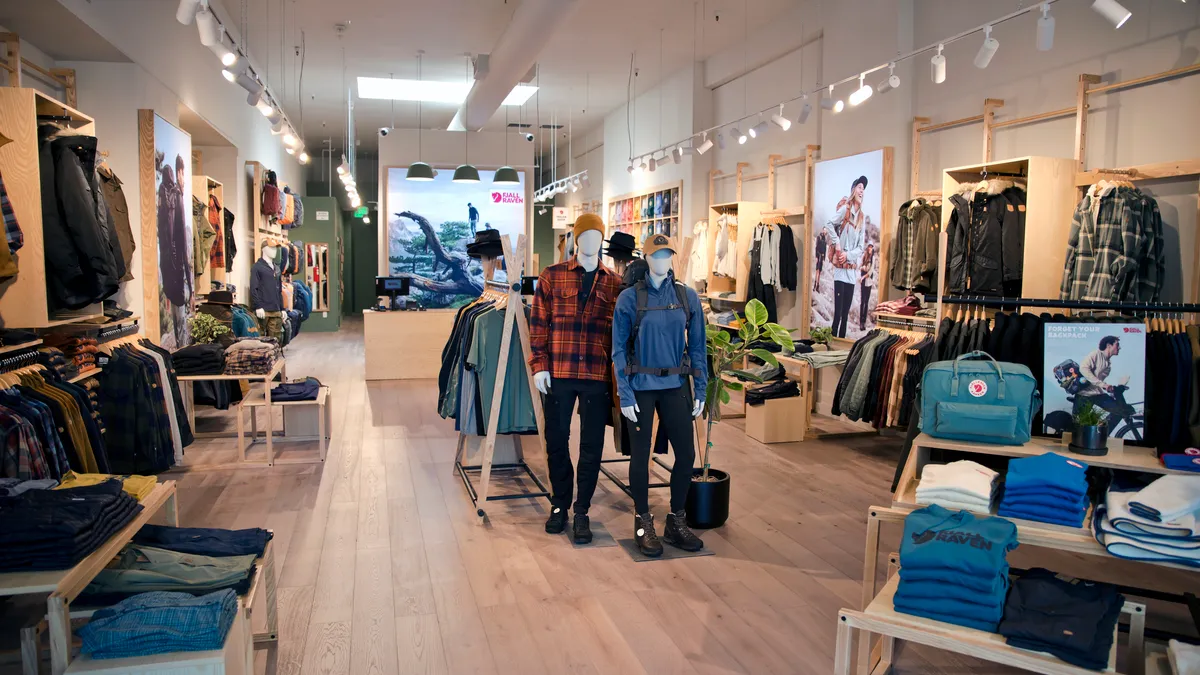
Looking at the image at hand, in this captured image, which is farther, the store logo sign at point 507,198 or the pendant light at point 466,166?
the store logo sign at point 507,198

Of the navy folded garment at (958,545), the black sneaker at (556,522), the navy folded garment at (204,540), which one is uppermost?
the navy folded garment at (958,545)

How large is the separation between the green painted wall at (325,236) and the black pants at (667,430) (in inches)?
557

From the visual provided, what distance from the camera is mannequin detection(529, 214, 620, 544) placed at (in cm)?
419

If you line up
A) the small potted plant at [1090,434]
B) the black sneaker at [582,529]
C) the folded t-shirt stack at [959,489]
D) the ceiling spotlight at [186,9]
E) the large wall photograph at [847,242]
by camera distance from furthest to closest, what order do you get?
the large wall photograph at [847,242] < the ceiling spotlight at [186,9] < the black sneaker at [582,529] < the small potted plant at [1090,434] < the folded t-shirt stack at [959,489]

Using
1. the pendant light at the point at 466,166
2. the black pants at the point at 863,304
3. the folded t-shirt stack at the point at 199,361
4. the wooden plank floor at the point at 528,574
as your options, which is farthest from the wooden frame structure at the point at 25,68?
the black pants at the point at 863,304

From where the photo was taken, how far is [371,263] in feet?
75.7

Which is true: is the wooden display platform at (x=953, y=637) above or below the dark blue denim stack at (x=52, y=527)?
below

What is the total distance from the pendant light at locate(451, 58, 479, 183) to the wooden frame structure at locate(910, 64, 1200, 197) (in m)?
5.81

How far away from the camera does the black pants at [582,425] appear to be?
421 centimetres

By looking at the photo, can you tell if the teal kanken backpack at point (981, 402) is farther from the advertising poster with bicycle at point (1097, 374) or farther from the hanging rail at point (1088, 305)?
the hanging rail at point (1088, 305)

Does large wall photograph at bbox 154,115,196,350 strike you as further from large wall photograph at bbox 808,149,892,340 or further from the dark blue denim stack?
large wall photograph at bbox 808,149,892,340

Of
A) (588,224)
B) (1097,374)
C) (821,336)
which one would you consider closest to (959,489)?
(1097,374)

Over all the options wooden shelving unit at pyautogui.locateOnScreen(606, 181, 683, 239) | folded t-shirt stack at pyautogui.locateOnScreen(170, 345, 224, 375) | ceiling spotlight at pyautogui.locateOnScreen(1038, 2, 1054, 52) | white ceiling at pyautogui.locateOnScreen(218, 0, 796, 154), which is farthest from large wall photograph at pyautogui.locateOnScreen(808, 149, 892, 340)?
folded t-shirt stack at pyautogui.locateOnScreen(170, 345, 224, 375)

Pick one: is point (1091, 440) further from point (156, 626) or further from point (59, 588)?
point (59, 588)
